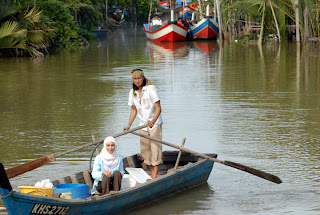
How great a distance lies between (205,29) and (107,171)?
3764cm

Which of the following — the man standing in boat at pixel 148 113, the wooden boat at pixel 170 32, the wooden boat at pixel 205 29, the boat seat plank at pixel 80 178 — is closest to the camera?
the boat seat plank at pixel 80 178

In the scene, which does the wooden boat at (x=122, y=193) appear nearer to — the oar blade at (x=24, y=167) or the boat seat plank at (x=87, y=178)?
the boat seat plank at (x=87, y=178)

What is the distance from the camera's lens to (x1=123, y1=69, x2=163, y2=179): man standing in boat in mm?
8281

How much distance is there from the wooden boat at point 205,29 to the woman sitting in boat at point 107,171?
37.2 m

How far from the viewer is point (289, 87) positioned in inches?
679

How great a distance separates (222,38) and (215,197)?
1437 inches

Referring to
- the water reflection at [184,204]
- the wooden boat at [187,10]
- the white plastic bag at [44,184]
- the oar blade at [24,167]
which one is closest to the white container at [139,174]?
the water reflection at [184,204]

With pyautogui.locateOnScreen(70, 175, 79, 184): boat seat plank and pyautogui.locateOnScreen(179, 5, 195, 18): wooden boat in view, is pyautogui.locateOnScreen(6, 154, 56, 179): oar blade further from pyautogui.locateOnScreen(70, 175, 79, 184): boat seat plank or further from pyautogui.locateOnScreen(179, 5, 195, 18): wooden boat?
pyautogui.locateOnScreen(179, 5, 195, 18): wooden boat

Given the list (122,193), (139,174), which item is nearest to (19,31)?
(139,174)

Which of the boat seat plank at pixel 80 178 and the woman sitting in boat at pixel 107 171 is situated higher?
the woman sitting in boat at pixel 107 171

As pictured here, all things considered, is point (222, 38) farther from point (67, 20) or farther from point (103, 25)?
point (103, 25)

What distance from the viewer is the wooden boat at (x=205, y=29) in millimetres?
44219

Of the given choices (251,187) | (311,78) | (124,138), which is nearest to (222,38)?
(311,78)

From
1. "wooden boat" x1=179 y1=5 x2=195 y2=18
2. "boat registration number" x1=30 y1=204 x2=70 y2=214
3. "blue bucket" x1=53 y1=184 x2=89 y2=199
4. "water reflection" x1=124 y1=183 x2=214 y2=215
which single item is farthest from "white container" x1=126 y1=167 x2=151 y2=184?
"wooden boat" x1=179 y1=5 x2=195 y2=18
